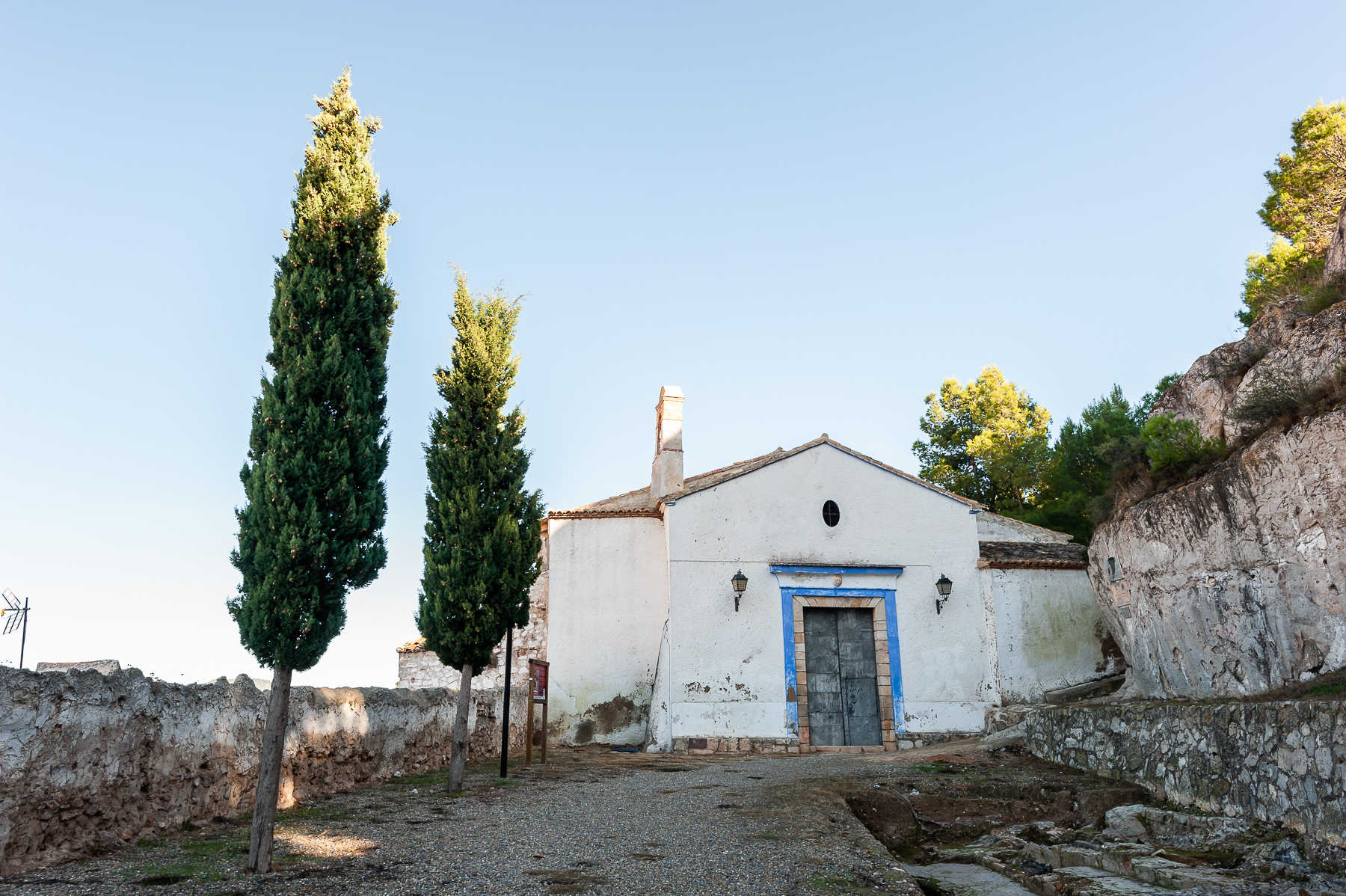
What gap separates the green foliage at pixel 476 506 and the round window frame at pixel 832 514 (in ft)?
24.0

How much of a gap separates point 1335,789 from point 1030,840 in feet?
8.38

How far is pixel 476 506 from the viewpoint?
31.7ft

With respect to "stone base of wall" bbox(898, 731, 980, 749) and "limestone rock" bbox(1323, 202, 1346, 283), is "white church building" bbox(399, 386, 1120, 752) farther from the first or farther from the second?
"limestone rock" bbox(1323, 202, 1346, 283)

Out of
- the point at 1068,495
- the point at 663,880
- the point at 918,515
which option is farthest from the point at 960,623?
the point at 663,880

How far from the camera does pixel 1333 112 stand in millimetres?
19281

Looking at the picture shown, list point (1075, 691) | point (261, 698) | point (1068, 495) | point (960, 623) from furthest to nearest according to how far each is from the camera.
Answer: point (1068, 495) → point (960, 623) → point (1075, 691) → point (261, 698)

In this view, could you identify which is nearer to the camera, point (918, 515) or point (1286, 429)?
point (1286, 429)

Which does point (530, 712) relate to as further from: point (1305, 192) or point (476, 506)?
point (1305, 192)

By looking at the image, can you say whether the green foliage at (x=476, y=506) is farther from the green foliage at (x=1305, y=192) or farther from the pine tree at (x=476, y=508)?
the green foliage at (x=1305, y=192)

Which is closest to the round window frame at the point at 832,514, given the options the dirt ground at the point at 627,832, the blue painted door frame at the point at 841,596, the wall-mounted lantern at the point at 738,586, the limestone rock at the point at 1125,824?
the blue painted door frame at the point at 841,596

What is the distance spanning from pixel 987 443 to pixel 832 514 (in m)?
11.1

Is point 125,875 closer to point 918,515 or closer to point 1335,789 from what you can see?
point 1335,789

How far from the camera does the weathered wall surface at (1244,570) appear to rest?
7137 mm

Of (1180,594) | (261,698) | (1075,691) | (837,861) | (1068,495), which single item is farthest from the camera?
(1068,495)
